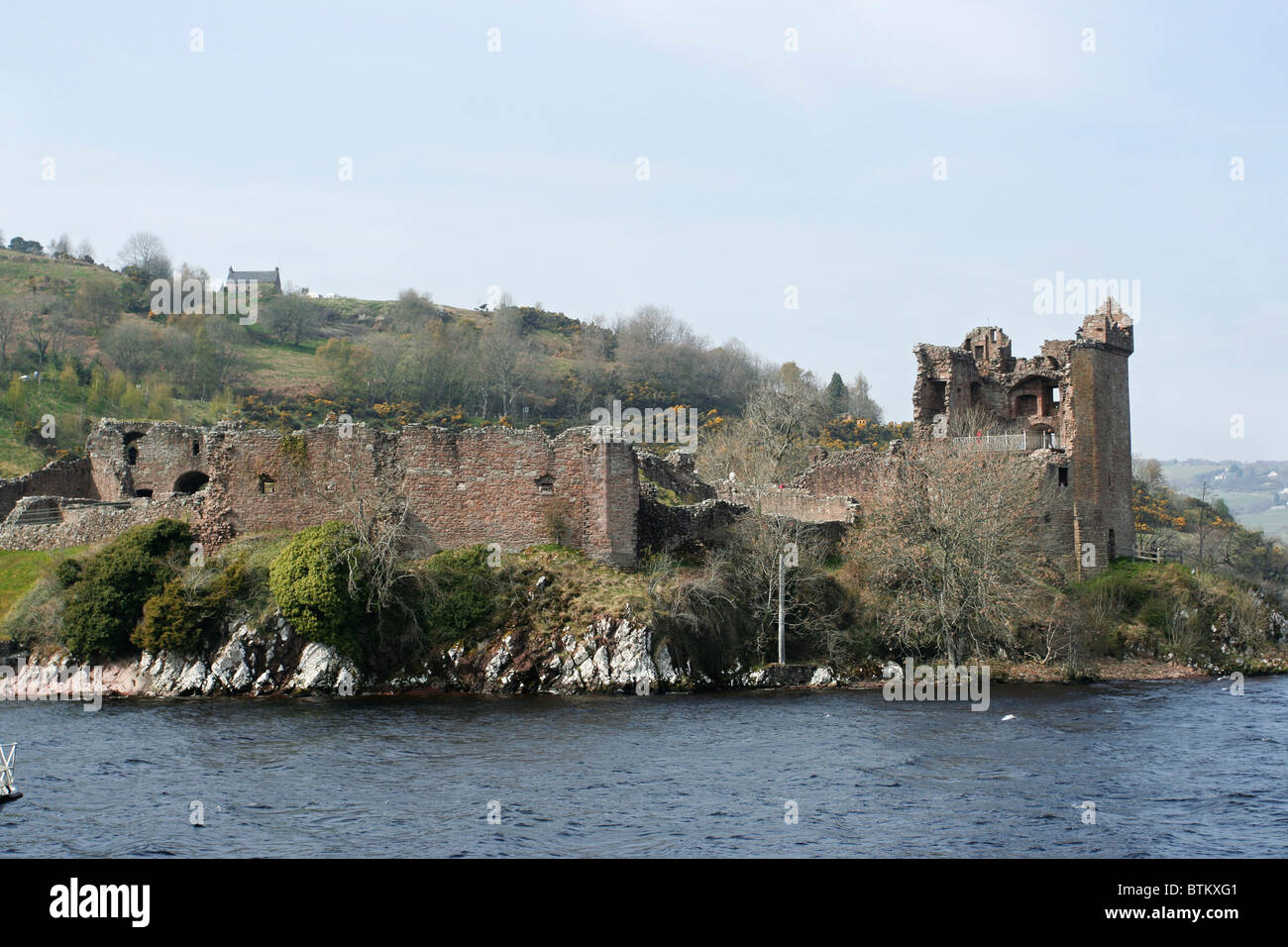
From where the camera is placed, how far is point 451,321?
124 meters

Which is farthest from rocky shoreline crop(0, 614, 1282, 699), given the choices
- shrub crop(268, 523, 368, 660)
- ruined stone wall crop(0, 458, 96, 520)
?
ruined stone wall crop(0, 458, 96, 520)

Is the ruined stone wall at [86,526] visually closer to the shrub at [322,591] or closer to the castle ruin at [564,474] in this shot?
the castle ruin at [564,474]

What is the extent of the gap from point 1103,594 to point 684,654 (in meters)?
17.6

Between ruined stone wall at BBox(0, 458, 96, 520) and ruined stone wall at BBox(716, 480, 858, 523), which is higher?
ruined stone wall at BBox(0, 458, 96, 520)

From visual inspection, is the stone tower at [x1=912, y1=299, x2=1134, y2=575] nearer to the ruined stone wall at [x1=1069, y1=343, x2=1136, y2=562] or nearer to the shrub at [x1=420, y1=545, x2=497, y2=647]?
the ruined stone wall at [x1=1069, y1=343, x2=1136, y2=562]

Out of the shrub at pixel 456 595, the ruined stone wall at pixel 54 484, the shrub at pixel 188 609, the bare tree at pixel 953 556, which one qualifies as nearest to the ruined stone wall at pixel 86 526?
the ruined stone wall at pixel 54 484

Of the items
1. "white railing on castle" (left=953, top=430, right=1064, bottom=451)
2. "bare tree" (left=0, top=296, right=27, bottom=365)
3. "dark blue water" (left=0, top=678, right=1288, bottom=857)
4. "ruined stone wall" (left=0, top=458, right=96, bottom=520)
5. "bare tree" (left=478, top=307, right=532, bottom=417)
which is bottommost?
A: "dark blue water" (left=0, top=678, right=1288, bottom=857)

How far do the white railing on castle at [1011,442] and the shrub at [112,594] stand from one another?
27896mm

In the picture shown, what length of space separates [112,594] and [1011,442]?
3229 centimetres

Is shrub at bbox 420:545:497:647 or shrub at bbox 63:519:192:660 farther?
shrub at bbox 420:545:497:647

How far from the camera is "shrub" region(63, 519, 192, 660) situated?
1364 inches

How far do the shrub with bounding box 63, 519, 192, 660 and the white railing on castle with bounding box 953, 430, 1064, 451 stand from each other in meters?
27.9

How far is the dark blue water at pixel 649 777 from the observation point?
66.2 feet
